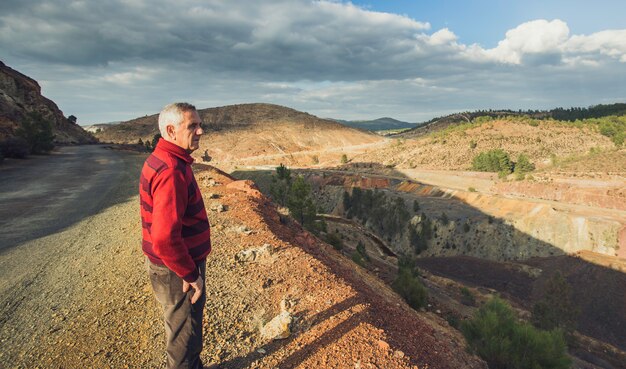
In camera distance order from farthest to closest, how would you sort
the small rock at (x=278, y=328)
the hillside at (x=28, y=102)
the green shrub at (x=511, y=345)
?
the hillside at (x=28, y=102) < the green shrub at (x=511, y=345) < the small rock at (x=278, y=328)

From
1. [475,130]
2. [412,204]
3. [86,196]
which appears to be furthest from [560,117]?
[86,196]

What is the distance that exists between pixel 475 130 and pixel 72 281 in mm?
103421

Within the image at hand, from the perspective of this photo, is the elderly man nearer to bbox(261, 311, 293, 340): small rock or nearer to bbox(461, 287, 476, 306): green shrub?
bbox(261, 311, 293, 340): small rock

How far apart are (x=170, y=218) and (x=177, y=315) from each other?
119cm

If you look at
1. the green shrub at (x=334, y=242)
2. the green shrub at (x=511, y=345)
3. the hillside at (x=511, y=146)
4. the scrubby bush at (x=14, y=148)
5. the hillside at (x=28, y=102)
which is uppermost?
the hillside at (x=28, y=102)

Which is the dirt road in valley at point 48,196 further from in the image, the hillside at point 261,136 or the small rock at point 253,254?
the hillside at point 261,136

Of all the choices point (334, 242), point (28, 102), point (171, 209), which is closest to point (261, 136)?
point (28, 102)

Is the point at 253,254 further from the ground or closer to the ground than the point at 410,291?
further from the ground

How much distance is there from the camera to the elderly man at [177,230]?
10.3 feet

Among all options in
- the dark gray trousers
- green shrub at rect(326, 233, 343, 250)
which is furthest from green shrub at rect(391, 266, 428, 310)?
the dark gray trousers

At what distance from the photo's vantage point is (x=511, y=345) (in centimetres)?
973

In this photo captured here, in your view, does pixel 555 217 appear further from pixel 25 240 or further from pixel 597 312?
pixel 25 240

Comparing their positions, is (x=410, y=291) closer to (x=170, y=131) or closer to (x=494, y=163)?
(x=170, y=131)

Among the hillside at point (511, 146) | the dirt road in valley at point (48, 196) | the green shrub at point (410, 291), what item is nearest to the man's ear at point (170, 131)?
the dirt road in valley at point (48, 196)
